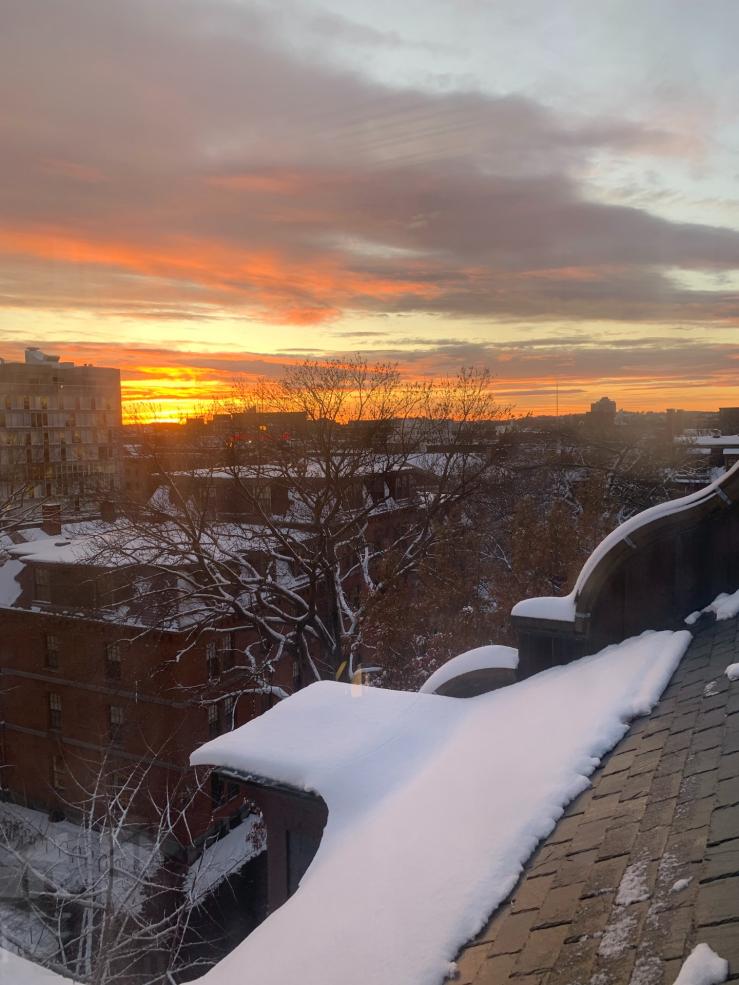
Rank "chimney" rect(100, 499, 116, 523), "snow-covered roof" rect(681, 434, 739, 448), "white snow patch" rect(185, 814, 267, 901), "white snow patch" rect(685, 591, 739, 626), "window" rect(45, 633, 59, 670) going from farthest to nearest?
"snow-covered roof" rect(681, 434, 739, 448) → "chimney" rect(100, 499, 116, 523) → "window" rect(45, 633, 59, 670) → "white snow patch" rect(185, 814, 267, 901) → "white snow patch" rect(685, 591, 739, 626)

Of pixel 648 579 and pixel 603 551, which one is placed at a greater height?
pixel 603 551

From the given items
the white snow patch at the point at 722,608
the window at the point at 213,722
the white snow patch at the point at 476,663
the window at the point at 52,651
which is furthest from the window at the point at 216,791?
the white snow patch at the point at 722,608

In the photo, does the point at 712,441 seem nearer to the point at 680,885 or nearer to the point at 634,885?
the point at 634,885

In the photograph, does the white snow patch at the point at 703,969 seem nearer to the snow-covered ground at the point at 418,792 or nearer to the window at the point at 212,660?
the snow-covered ground at the point at 418,792

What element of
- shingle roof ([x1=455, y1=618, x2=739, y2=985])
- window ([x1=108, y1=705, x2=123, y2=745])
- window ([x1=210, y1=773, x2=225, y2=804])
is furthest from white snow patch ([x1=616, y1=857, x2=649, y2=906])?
window ([x1=108, y1=705, x2=123, y2=745])

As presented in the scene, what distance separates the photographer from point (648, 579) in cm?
725

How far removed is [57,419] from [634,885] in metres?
91.5

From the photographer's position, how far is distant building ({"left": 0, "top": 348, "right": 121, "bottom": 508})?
78.1m

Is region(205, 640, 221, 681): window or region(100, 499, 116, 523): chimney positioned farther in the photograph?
region(100, 499, 116, 523): chimney

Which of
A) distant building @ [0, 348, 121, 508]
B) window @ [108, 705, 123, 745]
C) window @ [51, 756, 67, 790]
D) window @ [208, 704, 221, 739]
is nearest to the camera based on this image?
window @ [208, 704, 221, 739]

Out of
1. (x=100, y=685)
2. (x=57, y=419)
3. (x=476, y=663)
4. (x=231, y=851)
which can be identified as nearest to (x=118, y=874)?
(x=231, y=851)

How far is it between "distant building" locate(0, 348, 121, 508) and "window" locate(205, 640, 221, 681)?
181 ft

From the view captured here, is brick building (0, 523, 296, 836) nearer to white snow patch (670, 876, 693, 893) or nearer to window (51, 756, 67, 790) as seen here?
window (51, 756, 67, 790)

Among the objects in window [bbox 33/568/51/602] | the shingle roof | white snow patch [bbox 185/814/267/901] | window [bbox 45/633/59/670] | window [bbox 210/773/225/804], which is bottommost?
white snow patch [bbox 185/814/267/901]
